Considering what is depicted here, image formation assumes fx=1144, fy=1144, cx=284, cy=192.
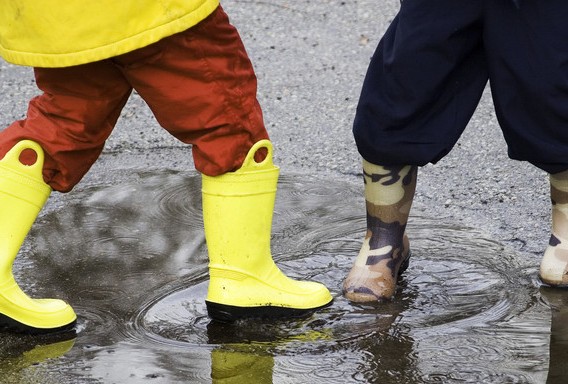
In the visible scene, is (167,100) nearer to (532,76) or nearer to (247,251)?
(247,251)

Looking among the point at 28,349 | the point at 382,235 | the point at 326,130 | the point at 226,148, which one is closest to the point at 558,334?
the point at 382,235

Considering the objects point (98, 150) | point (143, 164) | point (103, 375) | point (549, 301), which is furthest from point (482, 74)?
point (143, 164)

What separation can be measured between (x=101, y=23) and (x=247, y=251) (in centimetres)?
72

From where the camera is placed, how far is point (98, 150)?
291 centimetres

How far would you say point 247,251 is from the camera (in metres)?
2.93

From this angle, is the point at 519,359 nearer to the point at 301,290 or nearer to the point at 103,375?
the point at 301,290

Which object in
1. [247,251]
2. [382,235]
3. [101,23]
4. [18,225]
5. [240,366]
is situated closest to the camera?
[101,23]

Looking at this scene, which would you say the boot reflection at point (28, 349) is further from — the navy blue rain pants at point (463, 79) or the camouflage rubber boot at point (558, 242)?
the camouflage rubber boot at point (558, 242)

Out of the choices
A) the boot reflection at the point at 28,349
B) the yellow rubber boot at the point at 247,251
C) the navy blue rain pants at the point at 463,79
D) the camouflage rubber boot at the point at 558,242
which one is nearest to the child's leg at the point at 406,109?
the navy blue rain pants at the point at 463,79

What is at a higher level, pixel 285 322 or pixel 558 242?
pixel 558 242

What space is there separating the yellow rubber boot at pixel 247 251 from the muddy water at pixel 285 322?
5cm

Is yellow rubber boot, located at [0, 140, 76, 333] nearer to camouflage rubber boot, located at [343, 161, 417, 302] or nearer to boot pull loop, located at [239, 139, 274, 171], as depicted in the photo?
boot pull loop, located at [239, 139, 274, 171]

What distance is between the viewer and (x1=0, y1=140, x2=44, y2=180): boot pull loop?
2.79 m

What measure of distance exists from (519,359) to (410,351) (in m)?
0.26
